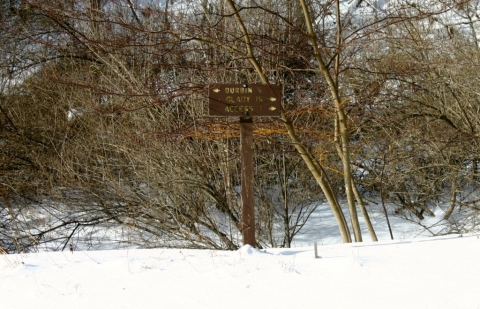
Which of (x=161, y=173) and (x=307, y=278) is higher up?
(x=161, y=173)

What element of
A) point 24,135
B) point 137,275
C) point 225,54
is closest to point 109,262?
point 137,275

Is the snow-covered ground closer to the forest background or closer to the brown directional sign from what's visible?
the brown directional sign

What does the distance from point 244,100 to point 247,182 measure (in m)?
0.74

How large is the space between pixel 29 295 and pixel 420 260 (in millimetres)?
2631

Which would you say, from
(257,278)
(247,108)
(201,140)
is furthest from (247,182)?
(201,140)

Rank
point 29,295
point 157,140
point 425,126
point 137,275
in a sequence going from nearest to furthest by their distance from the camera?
point 29,295 < point 137,275 < point 157,140 < point 425,126

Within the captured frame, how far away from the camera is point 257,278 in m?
3.13

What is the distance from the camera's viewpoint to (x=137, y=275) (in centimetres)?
331

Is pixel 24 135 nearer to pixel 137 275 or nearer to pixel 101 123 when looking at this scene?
pixel 101 123

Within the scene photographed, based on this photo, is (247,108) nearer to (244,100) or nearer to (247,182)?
(244,100)

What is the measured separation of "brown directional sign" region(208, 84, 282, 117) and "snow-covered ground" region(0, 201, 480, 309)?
1.22m

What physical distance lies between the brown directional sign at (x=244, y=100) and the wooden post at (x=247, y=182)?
12 cm

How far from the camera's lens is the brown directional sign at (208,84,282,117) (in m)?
4.23

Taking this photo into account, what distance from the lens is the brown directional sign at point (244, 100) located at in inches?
167
